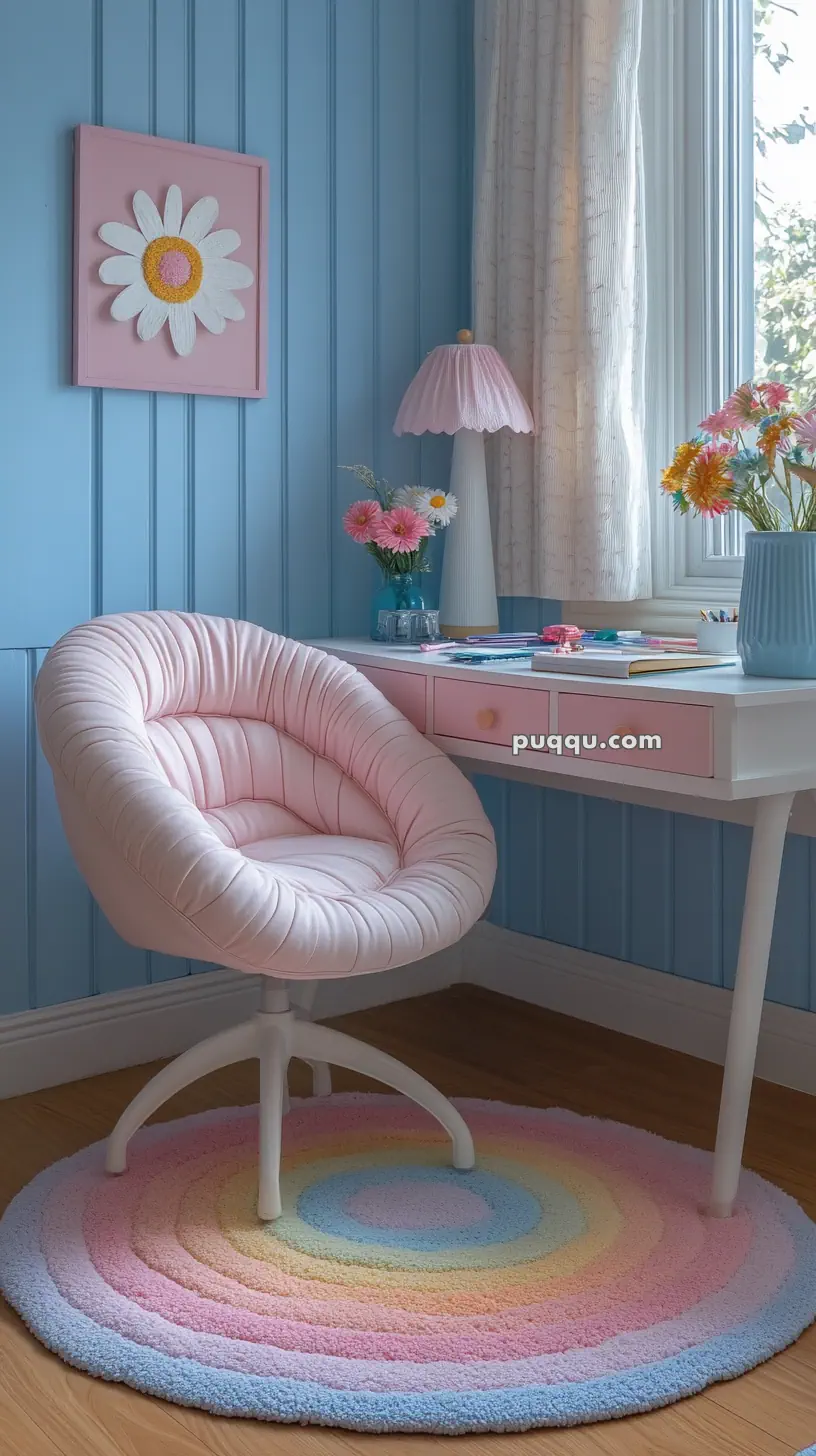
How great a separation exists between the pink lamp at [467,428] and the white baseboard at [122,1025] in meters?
0.85

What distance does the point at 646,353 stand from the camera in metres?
2.73

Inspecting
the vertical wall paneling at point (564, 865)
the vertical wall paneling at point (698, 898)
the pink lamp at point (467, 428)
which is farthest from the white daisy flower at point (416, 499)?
the vertical wall paneling at point (698, 898)

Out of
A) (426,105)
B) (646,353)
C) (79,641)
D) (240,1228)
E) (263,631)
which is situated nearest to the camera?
(240,1228)

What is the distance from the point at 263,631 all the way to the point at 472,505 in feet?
2.00

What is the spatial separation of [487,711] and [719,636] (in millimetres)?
419

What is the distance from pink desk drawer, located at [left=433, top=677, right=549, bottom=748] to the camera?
6.95ft

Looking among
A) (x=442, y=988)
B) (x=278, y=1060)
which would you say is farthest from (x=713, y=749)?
(x=442, y=988)

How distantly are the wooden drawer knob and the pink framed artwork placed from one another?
904mm

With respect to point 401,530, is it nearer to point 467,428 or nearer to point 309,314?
point 467,428

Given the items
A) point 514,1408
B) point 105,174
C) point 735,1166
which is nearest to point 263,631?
point 105,174

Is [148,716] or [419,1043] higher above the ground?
[148,716]

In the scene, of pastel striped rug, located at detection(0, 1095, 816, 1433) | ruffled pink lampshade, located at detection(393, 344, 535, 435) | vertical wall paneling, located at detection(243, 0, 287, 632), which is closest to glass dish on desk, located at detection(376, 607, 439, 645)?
vertical wall paneling, located at detection(243, 0, 287, 632)

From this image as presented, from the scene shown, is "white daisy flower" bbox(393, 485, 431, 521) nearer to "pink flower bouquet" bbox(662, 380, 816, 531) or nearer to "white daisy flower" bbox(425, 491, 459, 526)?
"white daisy flower" bbox(425, 491, 459, 526)

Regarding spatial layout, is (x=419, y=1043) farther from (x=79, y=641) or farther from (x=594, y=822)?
(x=79, y=641)
